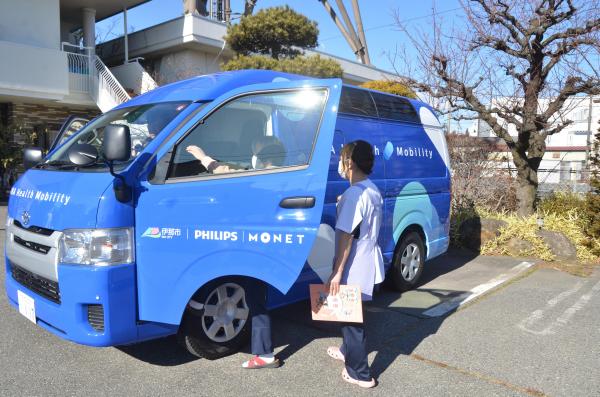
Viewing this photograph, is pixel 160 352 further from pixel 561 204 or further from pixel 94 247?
pixel 561 204

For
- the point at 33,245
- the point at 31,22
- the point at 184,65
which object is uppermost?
the point at 31,22

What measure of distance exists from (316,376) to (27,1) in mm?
15400

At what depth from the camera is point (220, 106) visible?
3.56 metres

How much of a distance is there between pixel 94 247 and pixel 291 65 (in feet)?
35.7

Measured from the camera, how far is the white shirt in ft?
10.1

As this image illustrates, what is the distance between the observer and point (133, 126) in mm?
3816

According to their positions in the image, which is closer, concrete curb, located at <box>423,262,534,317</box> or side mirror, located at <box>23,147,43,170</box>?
side mirror, located at <box>23,147,43,170</box>

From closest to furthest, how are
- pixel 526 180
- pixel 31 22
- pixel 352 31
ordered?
pixel 526 180, pixel 31 22, pixel 352 31

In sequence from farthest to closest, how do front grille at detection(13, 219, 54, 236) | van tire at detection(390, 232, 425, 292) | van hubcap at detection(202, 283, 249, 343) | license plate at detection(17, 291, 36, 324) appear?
van tire at detection(390, 232, 425, 292)
van hubcap at detection(202, 283, 249, 343)
license plate at detection(17, 291, 36, 324)
front grille at detection(13, 219, 54, 236)

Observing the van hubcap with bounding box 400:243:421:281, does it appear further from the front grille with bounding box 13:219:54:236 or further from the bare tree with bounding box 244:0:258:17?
the bare tree with bounding box 244:0:258:17

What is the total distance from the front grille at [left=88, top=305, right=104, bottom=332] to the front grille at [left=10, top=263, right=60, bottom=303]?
0.29 metres

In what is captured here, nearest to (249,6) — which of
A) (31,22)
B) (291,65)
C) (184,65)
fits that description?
(184,65)

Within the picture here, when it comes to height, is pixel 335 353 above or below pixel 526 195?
below

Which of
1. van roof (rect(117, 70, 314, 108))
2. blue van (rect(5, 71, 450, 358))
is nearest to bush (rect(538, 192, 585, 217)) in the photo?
blue van (rect(5, 71, 450, 358))
